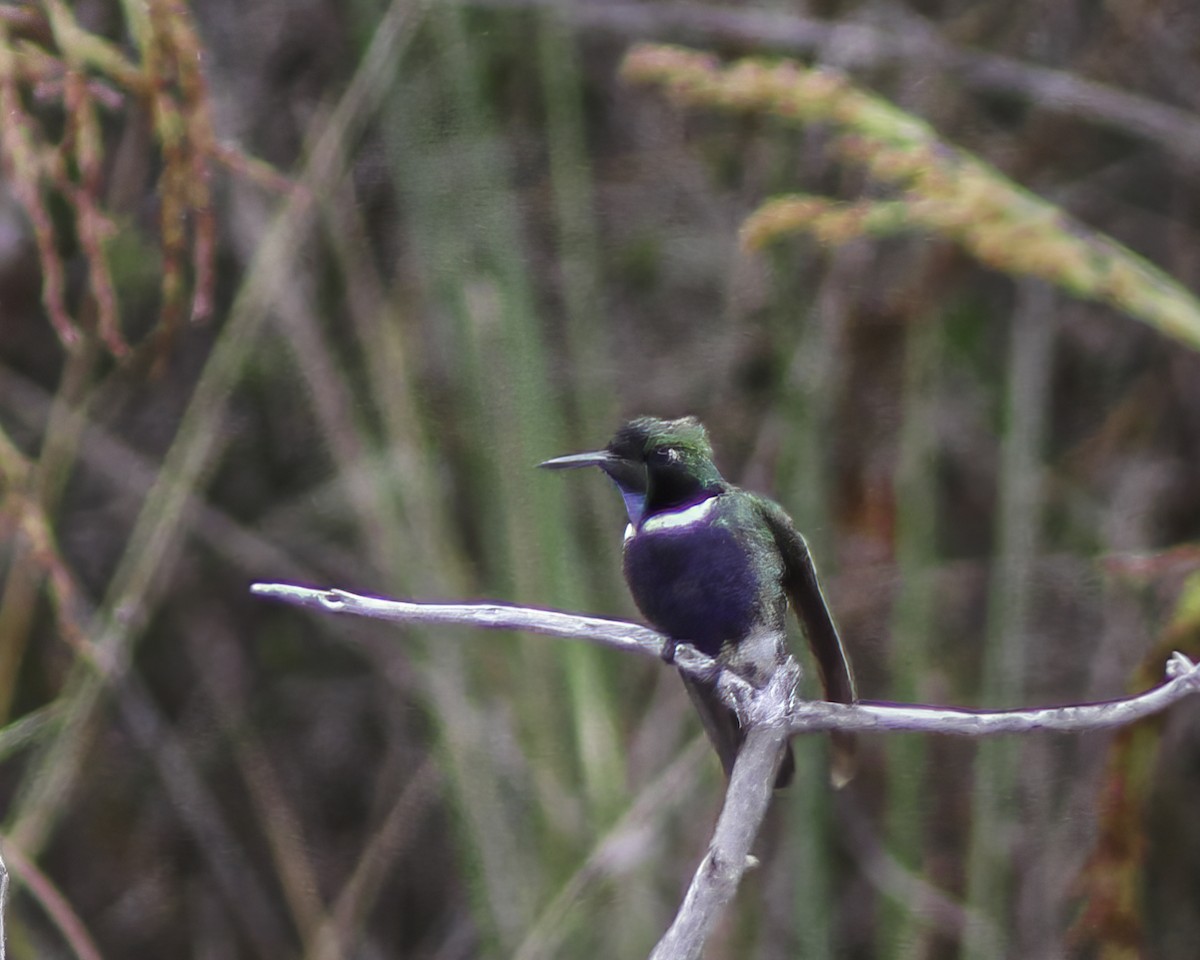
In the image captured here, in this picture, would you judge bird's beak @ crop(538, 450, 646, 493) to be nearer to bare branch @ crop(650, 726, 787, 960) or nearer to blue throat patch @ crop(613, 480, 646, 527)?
blue throat patch @ crop(613, 480, 646, 527)

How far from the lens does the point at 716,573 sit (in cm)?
155

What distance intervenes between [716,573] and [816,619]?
12 centimetres

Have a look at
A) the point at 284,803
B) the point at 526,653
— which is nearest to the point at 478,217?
the point at 526,653

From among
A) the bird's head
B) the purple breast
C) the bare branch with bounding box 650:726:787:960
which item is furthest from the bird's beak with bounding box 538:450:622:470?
the bare branch with bounding box 650:726:787:960

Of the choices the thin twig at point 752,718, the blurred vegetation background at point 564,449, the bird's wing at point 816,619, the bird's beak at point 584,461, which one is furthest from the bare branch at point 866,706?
the blurred vegetation background at point 564,449

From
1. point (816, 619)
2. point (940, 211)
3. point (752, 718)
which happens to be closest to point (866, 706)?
point (752, 718)

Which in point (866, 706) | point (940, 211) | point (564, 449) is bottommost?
point (564, 449)

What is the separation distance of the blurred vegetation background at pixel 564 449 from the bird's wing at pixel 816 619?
1.03 feet

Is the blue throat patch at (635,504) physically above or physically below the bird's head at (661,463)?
below

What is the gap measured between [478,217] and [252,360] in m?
1.04

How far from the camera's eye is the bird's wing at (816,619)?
4.93ft

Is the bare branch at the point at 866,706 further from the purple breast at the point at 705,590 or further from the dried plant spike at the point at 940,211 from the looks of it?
the dried plant spike at the point at 940,211

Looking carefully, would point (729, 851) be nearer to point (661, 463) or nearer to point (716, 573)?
point (716, 573)

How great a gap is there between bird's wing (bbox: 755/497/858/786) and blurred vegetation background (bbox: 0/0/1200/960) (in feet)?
1.03
